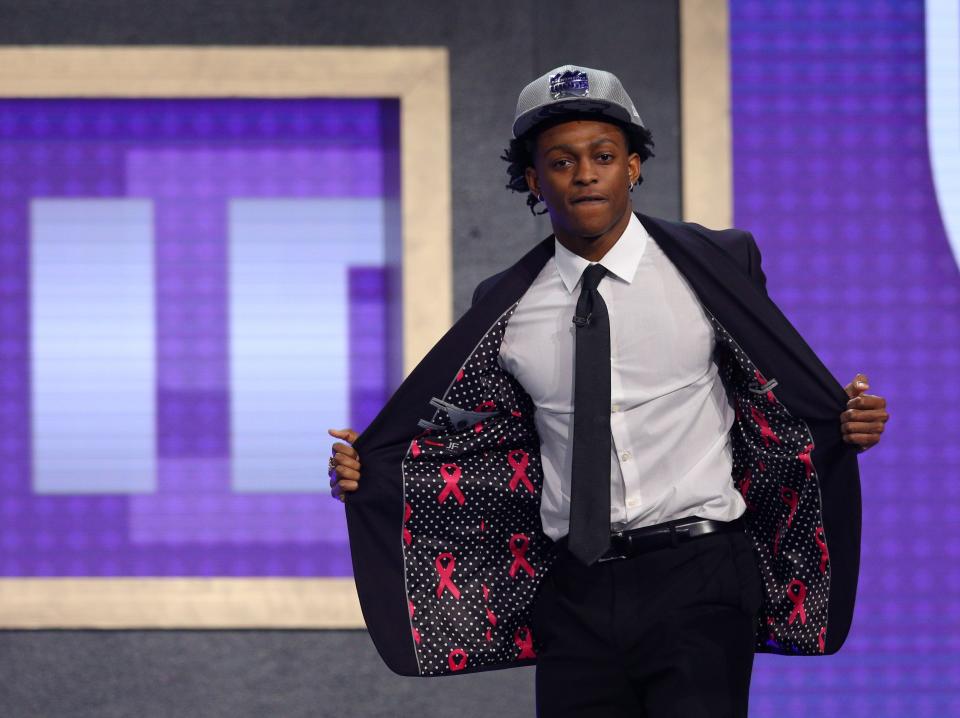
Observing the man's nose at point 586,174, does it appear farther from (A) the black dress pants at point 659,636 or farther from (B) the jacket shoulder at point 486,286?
(A) the black dress pants at point 659,636

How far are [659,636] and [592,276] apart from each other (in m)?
0.65

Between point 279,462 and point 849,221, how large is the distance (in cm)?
197

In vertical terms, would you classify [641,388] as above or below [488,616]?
above

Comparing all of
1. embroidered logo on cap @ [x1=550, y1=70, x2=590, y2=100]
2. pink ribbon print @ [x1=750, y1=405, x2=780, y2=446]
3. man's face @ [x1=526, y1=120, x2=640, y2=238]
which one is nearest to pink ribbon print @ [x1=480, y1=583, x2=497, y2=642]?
pink ribbon print @ [x1=750, y1=405, x2=780, y2=446]

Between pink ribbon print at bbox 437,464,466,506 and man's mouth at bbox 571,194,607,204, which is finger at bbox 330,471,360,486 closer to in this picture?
pink ribbon print at bbox 437,464,466,506

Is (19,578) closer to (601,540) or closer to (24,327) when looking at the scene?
(24,327)

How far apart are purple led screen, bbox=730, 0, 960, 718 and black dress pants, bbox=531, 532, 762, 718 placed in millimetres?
1764

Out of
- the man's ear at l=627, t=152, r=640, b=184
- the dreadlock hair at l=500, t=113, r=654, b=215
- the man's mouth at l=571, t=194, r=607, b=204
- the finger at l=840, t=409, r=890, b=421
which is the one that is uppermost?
the dreadlock hair at l=500, t=113, r=654, b=215

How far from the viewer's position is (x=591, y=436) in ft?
6.81

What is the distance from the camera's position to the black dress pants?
2.03m

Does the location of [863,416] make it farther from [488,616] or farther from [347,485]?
[347,485]

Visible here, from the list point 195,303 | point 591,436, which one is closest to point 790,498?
point 591,436

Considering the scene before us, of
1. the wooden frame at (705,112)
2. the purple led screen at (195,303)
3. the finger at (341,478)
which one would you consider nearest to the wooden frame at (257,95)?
the purple led screen at (195,303)

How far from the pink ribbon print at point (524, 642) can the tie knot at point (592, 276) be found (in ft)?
2.36
